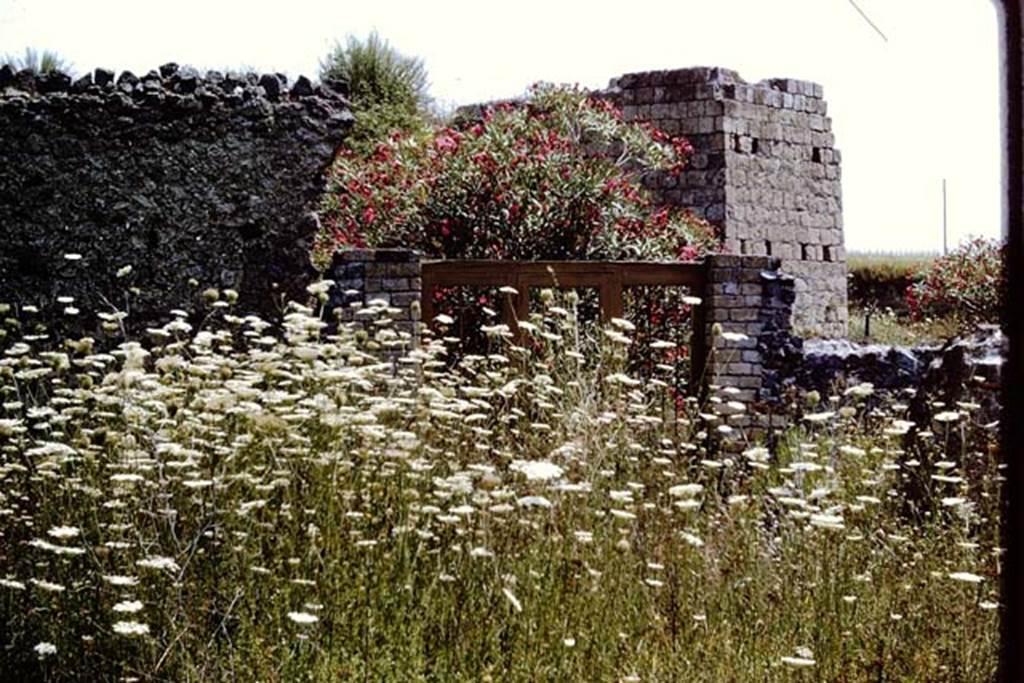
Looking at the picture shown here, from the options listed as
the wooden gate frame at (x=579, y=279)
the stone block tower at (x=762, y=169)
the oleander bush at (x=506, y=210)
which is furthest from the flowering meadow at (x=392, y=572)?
the stone block tower at (x=762, y=169)

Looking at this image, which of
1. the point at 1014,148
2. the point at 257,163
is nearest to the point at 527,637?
the point at 1014,148

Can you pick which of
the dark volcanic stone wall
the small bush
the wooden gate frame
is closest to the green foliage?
the small bush

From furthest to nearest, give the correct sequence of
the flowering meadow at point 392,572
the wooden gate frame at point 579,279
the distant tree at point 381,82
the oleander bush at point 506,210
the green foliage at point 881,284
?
the green foliage at point 881,284
the distant tree at point 381,82
the oleander bush at point 506,210
the wooden gate frame at point 579,279
the flowering meadow at point 392,572

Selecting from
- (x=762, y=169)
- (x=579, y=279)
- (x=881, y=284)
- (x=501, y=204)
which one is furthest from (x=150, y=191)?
(x=881, y=284)

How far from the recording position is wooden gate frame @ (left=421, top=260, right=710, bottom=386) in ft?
30.0

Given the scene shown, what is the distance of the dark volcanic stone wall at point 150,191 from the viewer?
887 centimetres

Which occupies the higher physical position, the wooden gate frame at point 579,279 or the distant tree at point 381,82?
the distant tree at point 381,82

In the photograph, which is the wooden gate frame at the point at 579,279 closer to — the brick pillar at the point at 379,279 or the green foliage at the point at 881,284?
the brick pillar at the point at 379,279

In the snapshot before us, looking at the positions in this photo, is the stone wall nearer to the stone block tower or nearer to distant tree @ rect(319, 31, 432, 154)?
the stone block tower

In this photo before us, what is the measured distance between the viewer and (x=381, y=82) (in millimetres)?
19891

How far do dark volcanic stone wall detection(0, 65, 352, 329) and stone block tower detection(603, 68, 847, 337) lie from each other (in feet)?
28.1

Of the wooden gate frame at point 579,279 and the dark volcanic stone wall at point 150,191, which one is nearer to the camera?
the dark volcanic stone wall at point 150,191

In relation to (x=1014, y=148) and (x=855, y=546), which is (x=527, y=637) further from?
(x=1014, y=148)

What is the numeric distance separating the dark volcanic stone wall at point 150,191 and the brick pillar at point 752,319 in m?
2.98
